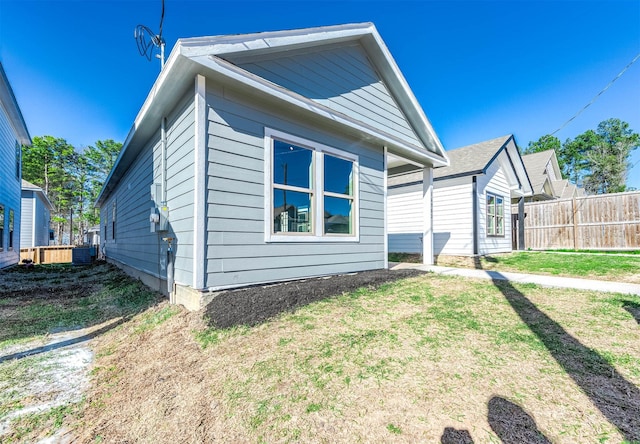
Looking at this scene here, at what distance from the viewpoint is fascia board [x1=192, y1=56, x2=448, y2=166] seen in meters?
3.73

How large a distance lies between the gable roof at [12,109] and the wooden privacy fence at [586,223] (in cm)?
1945

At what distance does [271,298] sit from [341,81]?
4356 mm

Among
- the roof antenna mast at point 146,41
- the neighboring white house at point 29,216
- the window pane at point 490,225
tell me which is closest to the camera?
the roof antenna mast at point 146,41

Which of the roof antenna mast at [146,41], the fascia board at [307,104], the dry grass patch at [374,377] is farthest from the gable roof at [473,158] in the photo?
the roof antenna mast at [146,41]

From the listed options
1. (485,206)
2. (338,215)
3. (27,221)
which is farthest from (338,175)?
(27,221)

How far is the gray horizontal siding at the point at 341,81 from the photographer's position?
477 centimetres

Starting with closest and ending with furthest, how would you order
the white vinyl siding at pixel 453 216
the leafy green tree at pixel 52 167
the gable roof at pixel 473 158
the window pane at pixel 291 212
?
1. the window pane at pixel 291 212
2. the gable roof at pixel 473 158
3. the white vinyl siding at pixel 453 216
4. the leafy green tree at pixel 52 167

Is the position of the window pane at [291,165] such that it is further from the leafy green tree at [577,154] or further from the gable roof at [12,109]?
the leafy green tree at [577,154]

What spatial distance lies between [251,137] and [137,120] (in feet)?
9.15

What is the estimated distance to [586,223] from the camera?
12.2 meters

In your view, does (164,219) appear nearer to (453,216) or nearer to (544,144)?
(453,216)

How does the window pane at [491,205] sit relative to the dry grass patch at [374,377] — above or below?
above

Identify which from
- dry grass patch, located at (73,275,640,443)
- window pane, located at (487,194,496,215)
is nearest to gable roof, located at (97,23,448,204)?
dry grass patch, located at (73,275,640,443)

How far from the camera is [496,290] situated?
484 centimetres
